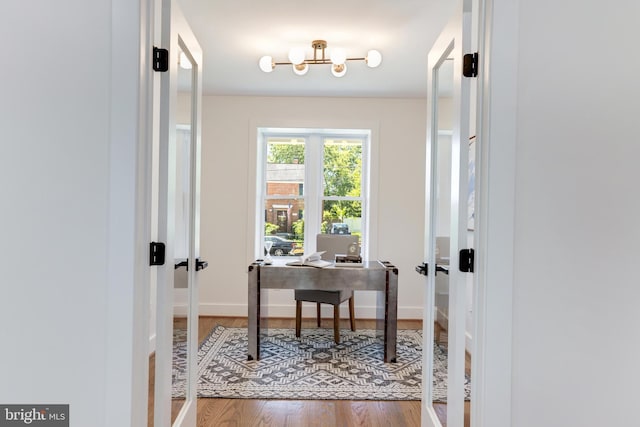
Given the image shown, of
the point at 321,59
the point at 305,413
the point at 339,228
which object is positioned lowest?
the point at 305,413

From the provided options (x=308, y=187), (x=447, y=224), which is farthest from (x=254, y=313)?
(x=447, y=224)

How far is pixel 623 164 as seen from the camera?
3.85 feet

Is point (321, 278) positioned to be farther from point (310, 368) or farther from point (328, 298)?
point (310, 368)

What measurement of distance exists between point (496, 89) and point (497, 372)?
34.9 inches

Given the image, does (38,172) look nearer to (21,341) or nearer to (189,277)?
(21,341)

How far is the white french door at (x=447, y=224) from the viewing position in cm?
137

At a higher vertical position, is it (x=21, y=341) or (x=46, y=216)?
(x=46, y=216)

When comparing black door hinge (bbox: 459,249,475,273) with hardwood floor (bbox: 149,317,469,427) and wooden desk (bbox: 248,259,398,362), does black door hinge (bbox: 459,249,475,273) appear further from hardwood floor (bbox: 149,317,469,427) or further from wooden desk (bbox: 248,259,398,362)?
wooden desk (bbox: 248,259,398,362)

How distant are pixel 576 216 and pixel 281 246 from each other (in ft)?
11.6

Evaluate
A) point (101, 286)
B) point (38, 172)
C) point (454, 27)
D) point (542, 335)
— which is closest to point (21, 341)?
point (101, 286)

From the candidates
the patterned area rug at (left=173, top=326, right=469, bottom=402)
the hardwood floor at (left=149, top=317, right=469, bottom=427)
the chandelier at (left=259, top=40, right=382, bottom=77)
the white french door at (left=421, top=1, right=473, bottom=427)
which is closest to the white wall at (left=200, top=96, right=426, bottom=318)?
the patterned area rug at (left=173, top=326, right=469, bottom=402)

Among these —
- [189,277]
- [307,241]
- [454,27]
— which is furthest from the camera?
[307,241]

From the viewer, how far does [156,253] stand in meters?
1.32

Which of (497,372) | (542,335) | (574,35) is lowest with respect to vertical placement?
(497,372)
